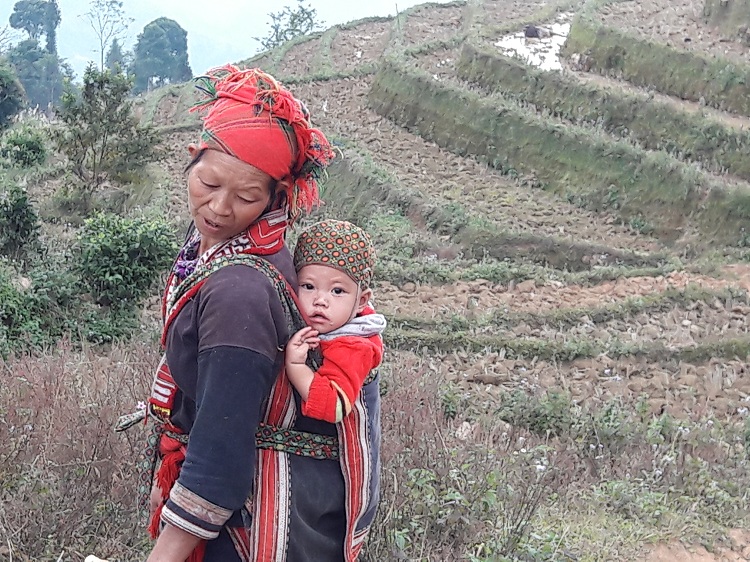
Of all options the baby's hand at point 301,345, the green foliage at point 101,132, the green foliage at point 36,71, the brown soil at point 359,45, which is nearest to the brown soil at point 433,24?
the brown soil at point 359,45

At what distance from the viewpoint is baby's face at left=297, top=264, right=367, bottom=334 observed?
1675 millimetres

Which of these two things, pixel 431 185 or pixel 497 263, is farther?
pixel 431 185

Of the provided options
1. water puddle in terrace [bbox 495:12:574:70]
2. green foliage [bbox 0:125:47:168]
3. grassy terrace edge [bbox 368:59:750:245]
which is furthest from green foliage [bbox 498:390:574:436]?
green foliage [bbox 0:125:47:168]

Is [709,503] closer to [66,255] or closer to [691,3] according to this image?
[66,255]

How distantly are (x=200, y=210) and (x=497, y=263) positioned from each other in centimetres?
902

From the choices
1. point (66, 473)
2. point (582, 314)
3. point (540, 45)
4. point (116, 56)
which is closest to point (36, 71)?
point (116, 56)

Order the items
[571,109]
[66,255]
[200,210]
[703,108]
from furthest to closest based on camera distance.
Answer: [571,109], [703,108], [66,255], [200,210]

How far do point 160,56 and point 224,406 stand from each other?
143 ft

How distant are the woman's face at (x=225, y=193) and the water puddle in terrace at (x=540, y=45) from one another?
51.4ft

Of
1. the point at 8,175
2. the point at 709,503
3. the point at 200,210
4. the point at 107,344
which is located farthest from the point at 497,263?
the point at 8,175

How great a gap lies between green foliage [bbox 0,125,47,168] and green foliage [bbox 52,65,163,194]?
14.5ft

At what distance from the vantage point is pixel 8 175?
50.4 ft

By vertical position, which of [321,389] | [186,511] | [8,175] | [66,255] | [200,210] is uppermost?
[200,210]

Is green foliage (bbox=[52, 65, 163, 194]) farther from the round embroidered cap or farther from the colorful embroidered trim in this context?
the colorful embroidered trim
